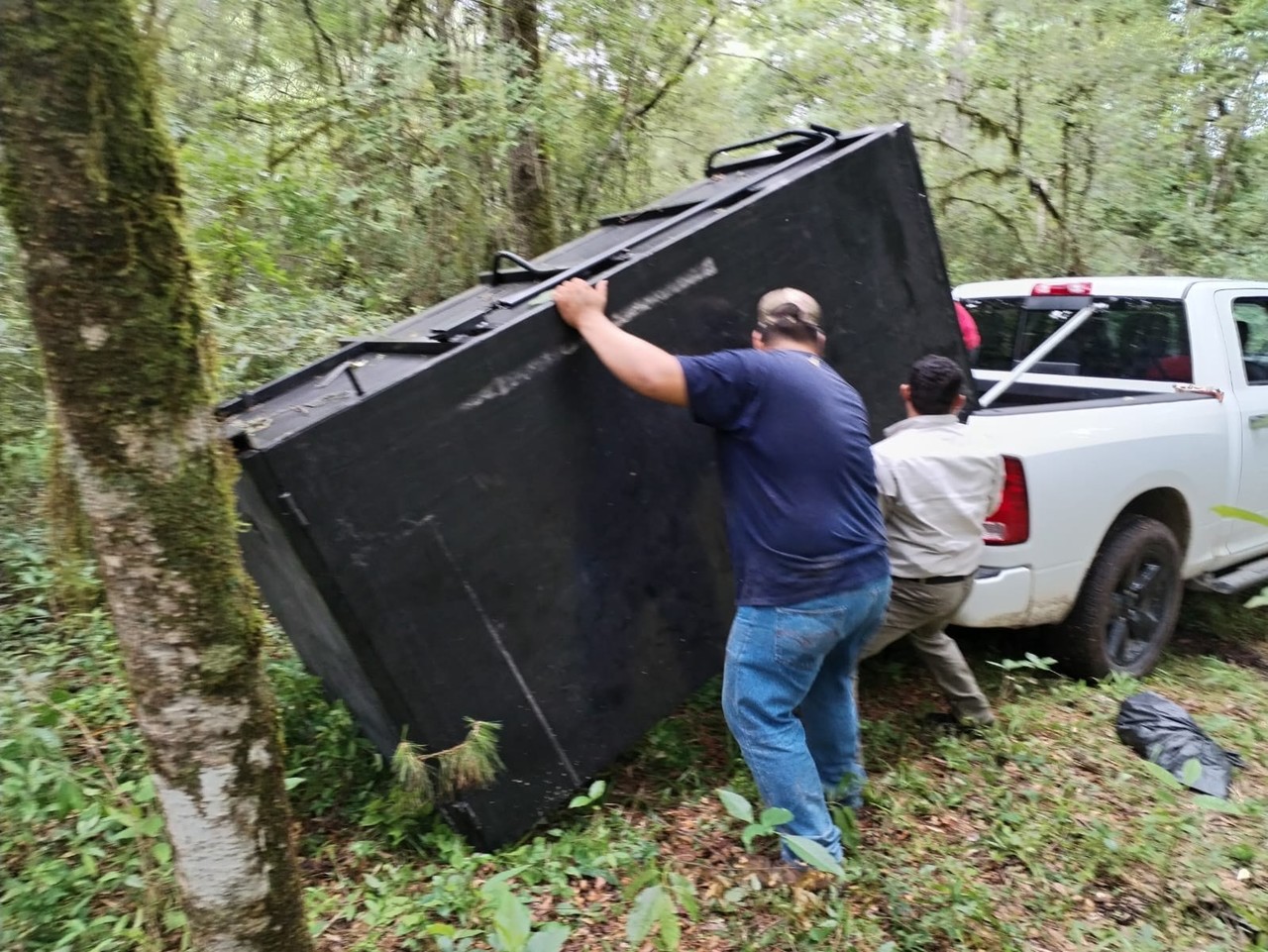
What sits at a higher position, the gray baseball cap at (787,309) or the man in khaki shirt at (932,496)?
the gray baseball cap at (787,309)

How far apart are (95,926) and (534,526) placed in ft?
5.11

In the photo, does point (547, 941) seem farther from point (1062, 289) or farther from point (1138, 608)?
point (1062, 289)

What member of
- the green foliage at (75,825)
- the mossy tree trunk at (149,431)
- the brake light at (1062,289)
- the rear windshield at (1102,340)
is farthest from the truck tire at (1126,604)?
the green foliage at (75,825)

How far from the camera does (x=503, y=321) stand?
2662 millimetres

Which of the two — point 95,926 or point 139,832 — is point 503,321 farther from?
point 95,926

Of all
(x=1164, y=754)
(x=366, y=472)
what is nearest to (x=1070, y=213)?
(x=1164, y=754)

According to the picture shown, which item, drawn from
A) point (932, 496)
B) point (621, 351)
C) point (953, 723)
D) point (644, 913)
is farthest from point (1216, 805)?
point (621, 351)

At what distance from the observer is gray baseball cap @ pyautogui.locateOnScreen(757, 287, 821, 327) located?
2758 millimetres

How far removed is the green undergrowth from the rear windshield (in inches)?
80.9

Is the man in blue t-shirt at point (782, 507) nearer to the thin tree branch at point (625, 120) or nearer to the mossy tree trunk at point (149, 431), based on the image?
the mossy tree trunk at point (149, 431)

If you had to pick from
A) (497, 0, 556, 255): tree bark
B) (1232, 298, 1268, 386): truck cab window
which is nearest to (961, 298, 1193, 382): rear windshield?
(1232, 298, 1268, 386): truck cab window

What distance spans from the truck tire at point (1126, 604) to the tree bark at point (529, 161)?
5278 mm

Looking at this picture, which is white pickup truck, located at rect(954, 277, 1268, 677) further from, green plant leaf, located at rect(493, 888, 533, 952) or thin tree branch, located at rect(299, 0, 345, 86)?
thin tree branch, located at rect(299, 0, 345, 86)

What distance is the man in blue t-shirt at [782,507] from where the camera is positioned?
2572 millimetres
